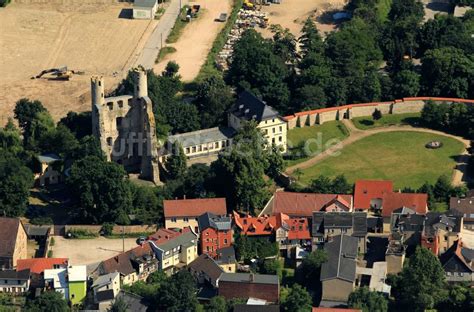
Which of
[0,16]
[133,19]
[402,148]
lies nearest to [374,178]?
[402,148]

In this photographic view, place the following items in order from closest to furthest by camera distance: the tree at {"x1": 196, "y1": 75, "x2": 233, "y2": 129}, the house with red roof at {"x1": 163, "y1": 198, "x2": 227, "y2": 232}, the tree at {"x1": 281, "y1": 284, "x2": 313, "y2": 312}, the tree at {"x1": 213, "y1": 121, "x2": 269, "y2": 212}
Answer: the tree at {"x1": 281, "y1": 284, "x2": 313, "y2": 312} → the house with red roof at {"x1": 163, "y1": 198, "x2": 227, "y2": 232} → the tree at {"x1": 213, "y1": 121, "x2": 269, "y2": 212} → the tree at {"x1": 196, "y1": 75, "x2": 233, "y2": 129}

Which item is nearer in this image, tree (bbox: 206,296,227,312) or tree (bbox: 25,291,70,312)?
tree (bbox: 206,296,227,312)

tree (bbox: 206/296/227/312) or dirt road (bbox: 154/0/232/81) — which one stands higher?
dirt road (bbox: 154/0/232/81)

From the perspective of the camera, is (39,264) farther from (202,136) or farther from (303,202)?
(202,136)

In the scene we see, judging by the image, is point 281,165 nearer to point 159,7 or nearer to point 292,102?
point 292,102

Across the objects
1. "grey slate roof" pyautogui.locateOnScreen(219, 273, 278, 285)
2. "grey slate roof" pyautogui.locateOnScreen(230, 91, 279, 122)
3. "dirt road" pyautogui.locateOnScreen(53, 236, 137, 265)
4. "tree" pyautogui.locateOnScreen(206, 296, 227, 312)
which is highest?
"grey slate roof" pyautogui.locateOnScreen(230, 91, 279, 122)

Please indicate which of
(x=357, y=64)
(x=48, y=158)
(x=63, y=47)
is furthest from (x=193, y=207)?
(x=63, y=47)

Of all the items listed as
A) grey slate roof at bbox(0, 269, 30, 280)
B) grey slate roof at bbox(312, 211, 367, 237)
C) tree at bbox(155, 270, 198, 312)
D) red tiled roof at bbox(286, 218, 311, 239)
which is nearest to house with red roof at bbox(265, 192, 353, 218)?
grey slate roof at bbox(312, 211, 367, 237)

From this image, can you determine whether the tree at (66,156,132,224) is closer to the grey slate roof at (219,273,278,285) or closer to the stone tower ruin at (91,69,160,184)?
the stone tower ruin at (91,69,160,184)
